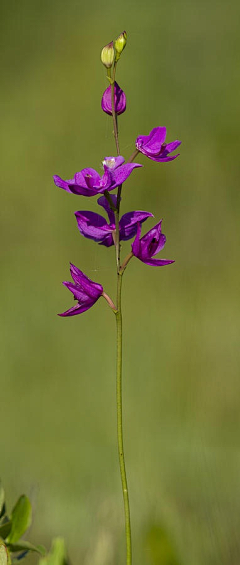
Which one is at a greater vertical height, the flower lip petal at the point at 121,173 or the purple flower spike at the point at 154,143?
the purple flower spike at the point at 154,143

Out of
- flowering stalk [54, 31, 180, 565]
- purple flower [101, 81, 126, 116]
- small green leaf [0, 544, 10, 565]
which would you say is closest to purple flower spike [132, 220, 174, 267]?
flowering stalk [54, 31, 180, 565]

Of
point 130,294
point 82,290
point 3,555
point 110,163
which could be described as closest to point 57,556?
point 3,555

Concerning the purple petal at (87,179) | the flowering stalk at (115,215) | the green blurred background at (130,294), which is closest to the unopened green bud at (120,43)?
the flowering stalk at (115,215)

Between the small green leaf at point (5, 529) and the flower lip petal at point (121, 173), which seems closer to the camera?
the flower lip petal at point (121, 173)

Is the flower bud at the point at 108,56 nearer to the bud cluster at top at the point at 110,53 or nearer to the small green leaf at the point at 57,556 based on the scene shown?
the bud cluster at top at the point at 110,53

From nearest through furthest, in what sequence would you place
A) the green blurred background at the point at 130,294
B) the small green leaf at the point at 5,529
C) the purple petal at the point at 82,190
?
1. the purple petal at the point at 82,190
2. the small green leaf at the point at 5,529
3. the green blurred background at the point at 130,294

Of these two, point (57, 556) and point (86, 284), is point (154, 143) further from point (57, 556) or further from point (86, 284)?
point (57, 556)
